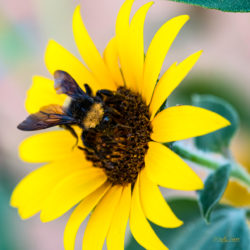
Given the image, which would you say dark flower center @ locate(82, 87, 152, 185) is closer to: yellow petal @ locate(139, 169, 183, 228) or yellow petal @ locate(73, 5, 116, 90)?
yellow petal @ locate(73, 5, 116, 90)

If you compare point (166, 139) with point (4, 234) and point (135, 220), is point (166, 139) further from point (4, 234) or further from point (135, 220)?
point (4, 234)

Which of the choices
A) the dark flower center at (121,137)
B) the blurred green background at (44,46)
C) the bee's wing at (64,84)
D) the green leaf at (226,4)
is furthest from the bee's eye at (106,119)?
the blurred green background at (44,46)

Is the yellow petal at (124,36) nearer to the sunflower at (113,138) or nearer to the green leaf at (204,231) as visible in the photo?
the sunflower at (113,138)

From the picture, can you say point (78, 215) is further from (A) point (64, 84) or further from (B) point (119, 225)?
(A) point (64, 84)

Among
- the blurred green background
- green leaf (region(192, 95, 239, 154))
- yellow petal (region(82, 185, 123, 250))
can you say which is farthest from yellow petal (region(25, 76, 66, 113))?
the blurred green background

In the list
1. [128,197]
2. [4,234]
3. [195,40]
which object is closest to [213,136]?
[128,197]

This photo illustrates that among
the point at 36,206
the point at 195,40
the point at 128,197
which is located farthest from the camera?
the point at 195,40

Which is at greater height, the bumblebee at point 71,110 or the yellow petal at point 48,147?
the bumblebee at point 71,110
